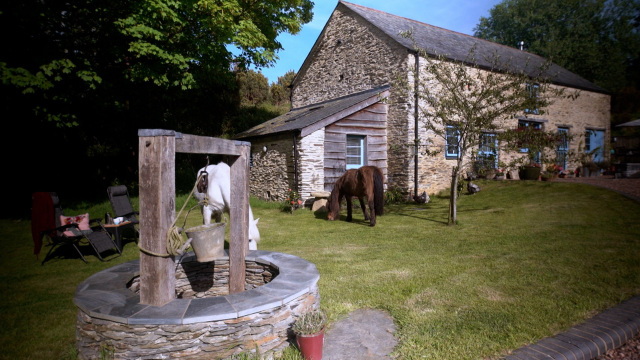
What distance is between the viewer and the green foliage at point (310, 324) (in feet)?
8.70

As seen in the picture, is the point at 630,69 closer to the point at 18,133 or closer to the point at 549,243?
the point at 549,243

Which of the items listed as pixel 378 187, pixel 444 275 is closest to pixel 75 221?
pixel 378 187

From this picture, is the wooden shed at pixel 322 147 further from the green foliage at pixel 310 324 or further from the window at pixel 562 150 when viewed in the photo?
the green foliage at pixel 310 324

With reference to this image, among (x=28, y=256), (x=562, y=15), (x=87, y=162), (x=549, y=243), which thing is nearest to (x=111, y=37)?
(x=87, y=162)

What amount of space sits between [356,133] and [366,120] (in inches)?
29.5

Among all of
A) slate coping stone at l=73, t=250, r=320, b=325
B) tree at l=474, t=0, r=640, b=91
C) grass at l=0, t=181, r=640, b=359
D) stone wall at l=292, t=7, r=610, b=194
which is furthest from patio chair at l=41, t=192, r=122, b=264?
tree at l=474, t=0, r=640, b=91

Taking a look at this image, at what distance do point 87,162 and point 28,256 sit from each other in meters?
9.34

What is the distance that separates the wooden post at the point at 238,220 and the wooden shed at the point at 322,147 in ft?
26.2

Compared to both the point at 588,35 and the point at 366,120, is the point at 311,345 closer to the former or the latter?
the point at 366,120

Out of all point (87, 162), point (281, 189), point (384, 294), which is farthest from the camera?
point (87, 162)

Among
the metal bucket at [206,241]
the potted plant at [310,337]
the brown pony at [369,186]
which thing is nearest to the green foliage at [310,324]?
the potted plant at [310,337]

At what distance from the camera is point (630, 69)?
3059 cm

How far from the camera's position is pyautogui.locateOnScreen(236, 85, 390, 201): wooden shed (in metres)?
12.1

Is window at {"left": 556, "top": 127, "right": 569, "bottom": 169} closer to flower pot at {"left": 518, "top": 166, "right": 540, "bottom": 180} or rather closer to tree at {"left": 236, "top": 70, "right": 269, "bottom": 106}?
flower pot at {"left": 518, "top": 166, "right": 540, "bottom": 180}
